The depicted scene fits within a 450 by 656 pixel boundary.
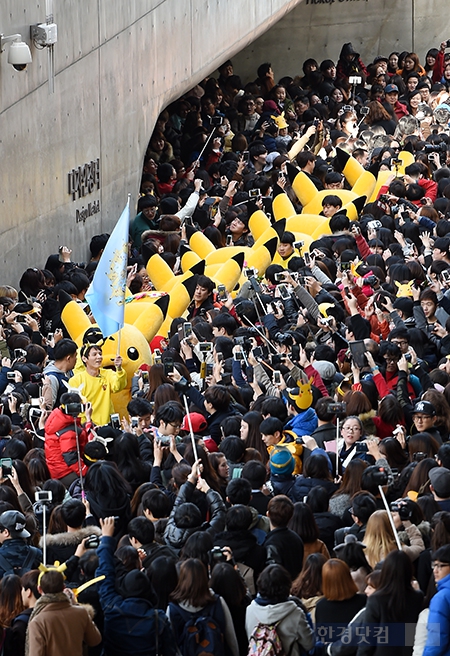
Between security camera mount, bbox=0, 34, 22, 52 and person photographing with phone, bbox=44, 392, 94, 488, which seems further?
security camera mount, bbox=0, 34, 22, 52

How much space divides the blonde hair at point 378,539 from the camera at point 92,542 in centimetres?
129

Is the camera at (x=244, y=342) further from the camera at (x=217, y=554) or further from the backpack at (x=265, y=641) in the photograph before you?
the backpack at (x=265, y=641)

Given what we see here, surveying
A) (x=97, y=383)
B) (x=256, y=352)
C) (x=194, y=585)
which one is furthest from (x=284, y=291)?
(x=194, y=585)

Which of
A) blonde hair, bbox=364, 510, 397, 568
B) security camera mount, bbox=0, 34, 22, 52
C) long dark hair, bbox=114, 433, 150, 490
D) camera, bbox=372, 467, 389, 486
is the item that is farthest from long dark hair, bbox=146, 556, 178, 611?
security camera mount, bbox=0, 34, 22, 52

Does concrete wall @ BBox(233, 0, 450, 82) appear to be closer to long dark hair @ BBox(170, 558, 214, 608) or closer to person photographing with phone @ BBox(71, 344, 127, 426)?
person photographing with phone @ BBox(71, 344, 127, 426)

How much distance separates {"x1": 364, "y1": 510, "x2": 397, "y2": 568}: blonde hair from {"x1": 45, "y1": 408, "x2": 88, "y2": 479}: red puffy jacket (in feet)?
7.93

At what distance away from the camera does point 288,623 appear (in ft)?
18.0

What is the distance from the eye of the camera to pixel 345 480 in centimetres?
694

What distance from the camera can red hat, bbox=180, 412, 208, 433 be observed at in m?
8.09

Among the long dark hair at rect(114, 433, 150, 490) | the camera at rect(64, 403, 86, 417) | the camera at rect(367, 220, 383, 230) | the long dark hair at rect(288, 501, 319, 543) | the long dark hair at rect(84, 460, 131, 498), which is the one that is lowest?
the camera at rect(367, 220, 383, 230)

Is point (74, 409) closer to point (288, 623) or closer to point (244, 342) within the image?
point (244, 342)

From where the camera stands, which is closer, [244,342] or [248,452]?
[248,452]

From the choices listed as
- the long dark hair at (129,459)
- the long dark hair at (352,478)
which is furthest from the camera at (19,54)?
the long dark hair at (352,478)

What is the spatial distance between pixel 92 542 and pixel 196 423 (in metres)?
2.13
